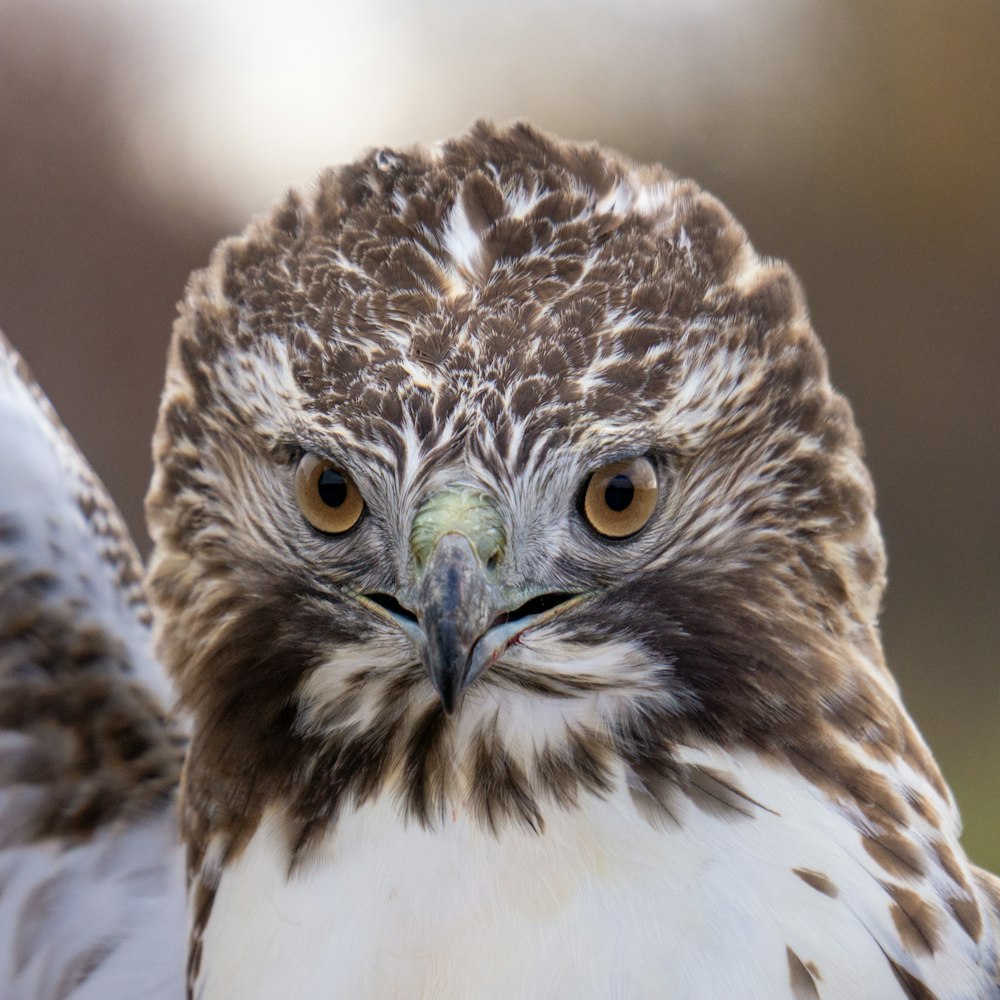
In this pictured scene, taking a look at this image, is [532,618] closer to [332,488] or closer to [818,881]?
[332,488]

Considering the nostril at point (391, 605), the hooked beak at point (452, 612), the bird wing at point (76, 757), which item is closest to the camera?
the hooked beak at point (452, 612)

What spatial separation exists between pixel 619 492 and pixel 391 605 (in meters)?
0.28

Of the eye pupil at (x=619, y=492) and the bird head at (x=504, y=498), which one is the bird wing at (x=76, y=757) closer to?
the bird head at (x=504, y=498)

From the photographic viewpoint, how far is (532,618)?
4.75ft

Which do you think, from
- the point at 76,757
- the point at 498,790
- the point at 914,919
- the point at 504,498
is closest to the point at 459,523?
the point at 504,498

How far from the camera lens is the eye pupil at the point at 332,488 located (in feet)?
4.80

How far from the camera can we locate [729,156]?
290 inches

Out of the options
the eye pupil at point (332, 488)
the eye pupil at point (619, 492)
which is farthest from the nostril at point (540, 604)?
the eye pupil at point (332, 488)

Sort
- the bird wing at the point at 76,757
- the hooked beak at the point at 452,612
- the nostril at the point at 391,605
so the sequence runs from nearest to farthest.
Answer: the hooked beak at the point at 452,612 < the nostril at the point at 391,605 < the bird wing at the point at 76,757

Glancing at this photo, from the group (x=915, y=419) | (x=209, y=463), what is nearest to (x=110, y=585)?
(x=209, y=463)

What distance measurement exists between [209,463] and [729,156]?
6.24m

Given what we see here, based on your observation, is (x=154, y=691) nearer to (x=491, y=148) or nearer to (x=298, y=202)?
(x=298, y=202)

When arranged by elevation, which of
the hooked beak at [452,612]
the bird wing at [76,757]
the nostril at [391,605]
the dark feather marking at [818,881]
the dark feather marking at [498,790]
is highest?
the hooked beak at [452,612]

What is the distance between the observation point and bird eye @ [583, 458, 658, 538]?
1.44m
